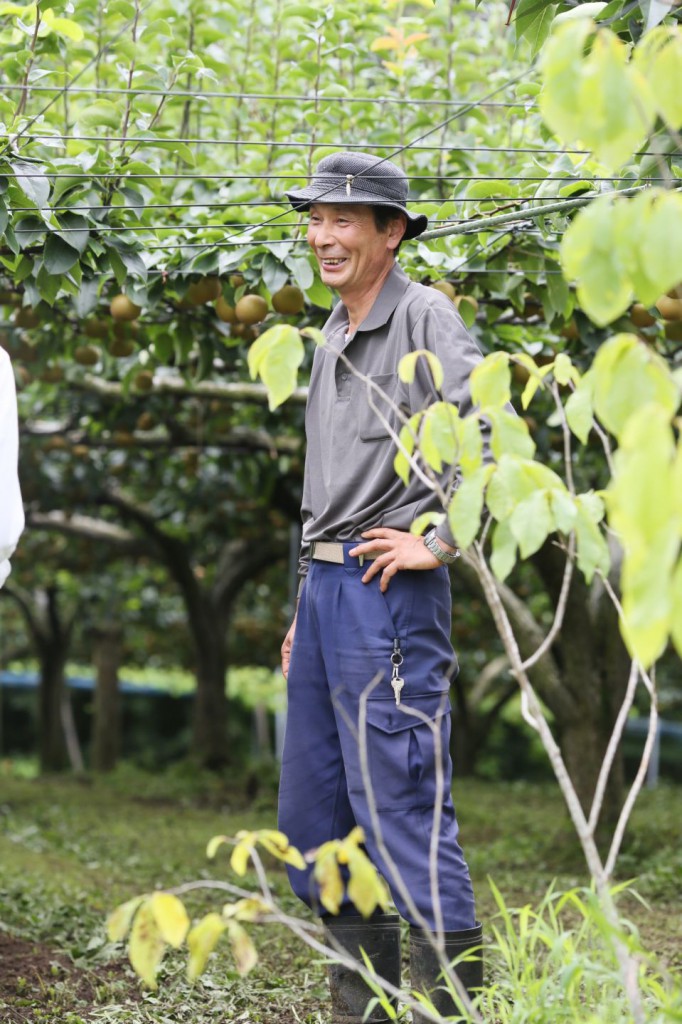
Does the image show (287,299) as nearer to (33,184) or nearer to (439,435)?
(33,184)

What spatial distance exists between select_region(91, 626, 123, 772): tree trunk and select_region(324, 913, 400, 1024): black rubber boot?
1074cm

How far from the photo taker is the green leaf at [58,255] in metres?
3.16

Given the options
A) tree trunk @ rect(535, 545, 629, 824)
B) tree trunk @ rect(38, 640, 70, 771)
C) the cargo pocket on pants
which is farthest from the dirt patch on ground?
tree trunk @ rect(38, 640, 70, 771)

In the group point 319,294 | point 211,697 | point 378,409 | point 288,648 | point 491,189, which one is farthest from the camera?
point 211,697

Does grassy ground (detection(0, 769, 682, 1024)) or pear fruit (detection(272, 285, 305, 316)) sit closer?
grassy ground (detection(0, 769, 682, 1024))

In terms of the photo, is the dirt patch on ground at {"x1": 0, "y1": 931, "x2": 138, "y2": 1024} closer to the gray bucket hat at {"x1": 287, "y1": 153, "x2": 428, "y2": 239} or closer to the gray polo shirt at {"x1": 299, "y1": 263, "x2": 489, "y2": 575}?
the gray polo shirt at {"x1": 299, "y1": 263, "x2": 489, "y2": 575}

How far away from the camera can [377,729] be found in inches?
91.7

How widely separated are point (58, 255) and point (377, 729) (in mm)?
1605

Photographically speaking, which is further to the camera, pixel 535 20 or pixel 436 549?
pixel 535 20

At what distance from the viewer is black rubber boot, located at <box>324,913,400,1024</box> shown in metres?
2.50

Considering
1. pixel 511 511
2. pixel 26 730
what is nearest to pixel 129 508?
pixel 511 511

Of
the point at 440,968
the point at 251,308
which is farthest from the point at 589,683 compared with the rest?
the point at 440,968

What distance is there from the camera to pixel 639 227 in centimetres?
139

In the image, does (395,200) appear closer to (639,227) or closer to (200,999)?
(639,227)
